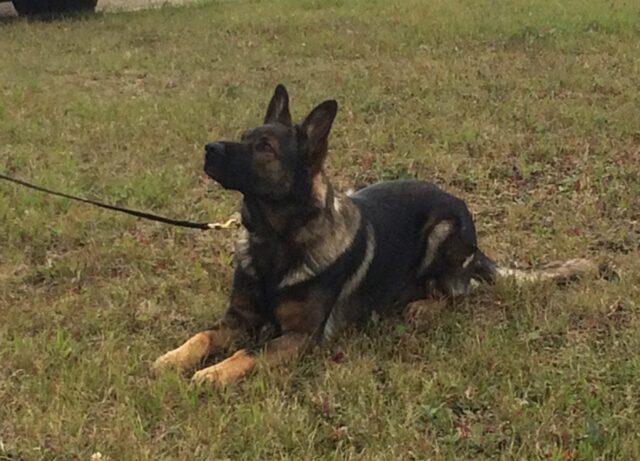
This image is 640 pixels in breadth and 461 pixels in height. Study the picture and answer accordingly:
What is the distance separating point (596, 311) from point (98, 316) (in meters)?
2.52

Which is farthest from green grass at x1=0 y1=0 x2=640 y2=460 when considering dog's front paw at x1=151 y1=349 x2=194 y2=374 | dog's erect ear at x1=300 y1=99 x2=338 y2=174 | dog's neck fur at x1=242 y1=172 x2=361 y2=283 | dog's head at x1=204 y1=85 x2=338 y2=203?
dog's erect ear at x1=300 y1=99 x2=338 y2=174

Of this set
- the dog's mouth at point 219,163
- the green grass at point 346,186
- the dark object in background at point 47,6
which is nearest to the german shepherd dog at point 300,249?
the dog's mouth at point 219,163

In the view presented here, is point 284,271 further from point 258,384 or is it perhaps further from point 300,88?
point 300,88

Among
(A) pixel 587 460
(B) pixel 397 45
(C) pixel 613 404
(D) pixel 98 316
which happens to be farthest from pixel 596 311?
(B) pixel 397 45

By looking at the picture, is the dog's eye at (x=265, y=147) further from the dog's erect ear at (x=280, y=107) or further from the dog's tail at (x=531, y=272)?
the dog's tail at (x=531, y=272)

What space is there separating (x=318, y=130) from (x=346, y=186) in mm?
2612

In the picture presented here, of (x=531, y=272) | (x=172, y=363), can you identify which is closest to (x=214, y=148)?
(x=172, y=363)

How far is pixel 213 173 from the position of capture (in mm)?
3930

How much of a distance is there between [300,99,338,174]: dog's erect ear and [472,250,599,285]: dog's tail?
1.32 metres

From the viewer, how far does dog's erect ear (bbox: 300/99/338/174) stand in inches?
157

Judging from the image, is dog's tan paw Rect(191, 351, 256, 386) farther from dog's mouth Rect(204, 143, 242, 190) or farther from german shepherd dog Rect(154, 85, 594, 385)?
dog's mouth Rect(204, 143, 242, 190)

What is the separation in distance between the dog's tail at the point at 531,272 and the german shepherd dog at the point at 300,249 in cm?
17

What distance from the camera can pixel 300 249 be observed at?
4191 millimetres

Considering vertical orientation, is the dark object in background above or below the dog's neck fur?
above
